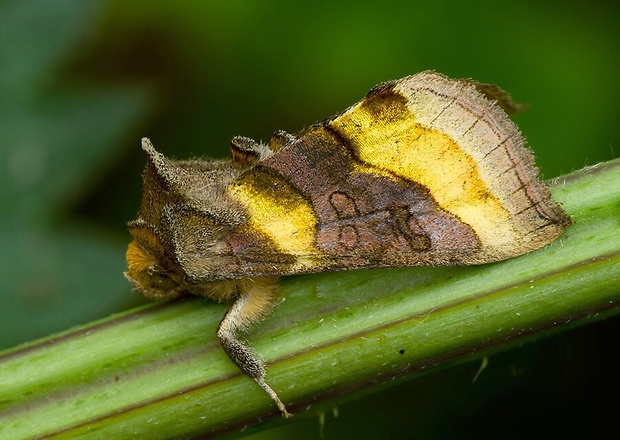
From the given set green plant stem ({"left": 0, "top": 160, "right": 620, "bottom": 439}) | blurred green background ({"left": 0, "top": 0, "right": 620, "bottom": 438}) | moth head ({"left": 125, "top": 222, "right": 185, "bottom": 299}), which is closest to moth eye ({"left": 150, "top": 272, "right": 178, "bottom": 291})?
moth head ({"left": 125, "top": 222, "right": 185, "bottom": 299})

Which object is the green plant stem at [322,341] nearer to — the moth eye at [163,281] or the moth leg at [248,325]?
the moth leg at [248,325]

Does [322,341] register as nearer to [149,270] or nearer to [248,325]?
[248,325]

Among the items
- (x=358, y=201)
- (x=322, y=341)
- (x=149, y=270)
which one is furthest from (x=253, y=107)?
(x=322, y=341)

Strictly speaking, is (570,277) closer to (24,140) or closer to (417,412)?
(417,412)

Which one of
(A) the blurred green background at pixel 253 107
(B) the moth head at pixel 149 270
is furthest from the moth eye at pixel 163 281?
(A) the blurred green background at pixel 253 107

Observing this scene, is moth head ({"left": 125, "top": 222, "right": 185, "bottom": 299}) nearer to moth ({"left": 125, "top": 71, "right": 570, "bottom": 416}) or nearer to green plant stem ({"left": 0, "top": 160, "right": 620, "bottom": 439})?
moth ({"left": 125, "top": 71, "right": 570, "bottom": 416})

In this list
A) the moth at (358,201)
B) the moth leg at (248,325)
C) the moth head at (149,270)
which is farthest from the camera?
the moth head at (149,270)
